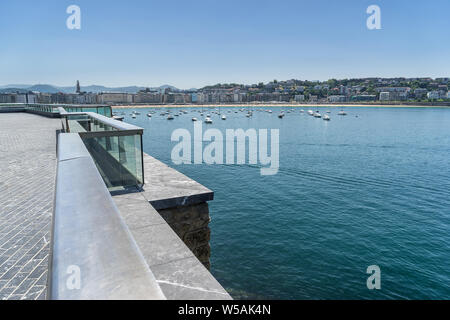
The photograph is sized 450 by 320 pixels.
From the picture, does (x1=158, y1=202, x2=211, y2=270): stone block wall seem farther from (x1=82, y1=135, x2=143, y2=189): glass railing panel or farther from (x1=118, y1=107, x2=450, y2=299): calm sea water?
(x1=118, y1=107, x2=450, y2=299): calm sea water

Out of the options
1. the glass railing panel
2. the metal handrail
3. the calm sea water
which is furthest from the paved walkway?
the calm sea water

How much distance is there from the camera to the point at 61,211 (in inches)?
78.7

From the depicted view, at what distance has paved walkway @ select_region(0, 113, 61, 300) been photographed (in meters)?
3.78

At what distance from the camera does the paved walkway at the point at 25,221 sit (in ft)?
12.4

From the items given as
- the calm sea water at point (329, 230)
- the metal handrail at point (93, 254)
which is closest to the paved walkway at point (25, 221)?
the metal handrail at point (93, 254)

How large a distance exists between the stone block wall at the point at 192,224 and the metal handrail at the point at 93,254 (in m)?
3.89

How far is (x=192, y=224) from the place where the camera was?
256 inches

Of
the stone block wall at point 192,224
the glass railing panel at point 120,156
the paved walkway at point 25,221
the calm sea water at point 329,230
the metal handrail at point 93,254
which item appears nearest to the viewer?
the metal handrail at point 93,254

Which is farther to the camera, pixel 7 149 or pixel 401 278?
pixel 7 149

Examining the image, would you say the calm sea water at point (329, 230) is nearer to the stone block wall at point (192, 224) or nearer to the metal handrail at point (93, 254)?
the stone block wall at point (192, 224)
